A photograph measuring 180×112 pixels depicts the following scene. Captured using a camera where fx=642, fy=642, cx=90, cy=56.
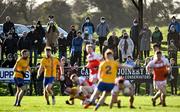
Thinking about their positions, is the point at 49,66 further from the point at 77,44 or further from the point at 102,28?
the point at 102,28

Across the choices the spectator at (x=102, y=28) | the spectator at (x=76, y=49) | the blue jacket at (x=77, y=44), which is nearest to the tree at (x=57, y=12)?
the spectator at (x=102, y=28)

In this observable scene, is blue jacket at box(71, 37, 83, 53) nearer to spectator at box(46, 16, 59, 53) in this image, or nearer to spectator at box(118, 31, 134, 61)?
spectator at box(46, 16, 59, 53)

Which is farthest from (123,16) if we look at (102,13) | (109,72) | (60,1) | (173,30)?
(109,72)

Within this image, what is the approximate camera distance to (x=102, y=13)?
89250 mm

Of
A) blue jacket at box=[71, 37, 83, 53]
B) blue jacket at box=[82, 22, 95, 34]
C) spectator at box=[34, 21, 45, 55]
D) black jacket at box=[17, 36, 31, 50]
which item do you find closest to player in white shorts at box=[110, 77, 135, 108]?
blue jacket at box=[71, 37, 83, 53]

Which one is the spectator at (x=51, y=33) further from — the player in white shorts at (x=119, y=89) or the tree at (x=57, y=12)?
the tree at (x=57, y=12)

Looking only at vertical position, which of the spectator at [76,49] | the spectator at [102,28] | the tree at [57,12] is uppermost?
the tree at [57,12]

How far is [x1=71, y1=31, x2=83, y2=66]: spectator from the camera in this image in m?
36.2

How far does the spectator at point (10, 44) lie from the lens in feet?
117

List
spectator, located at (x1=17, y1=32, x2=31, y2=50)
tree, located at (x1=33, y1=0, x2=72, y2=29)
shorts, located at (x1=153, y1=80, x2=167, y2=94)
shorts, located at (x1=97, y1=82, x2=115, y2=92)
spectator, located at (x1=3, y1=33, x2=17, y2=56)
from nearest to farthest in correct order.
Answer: shorts, located at (x1=97, y1=82, x2=115, y2=92), shorts, located at (x1=153, y1=80, x2=167, y2=94), spectator, located at (x1=3, y1=33, x2=17, y2=56), spectator, located at (x1=17, y1=32, x2=31, y2=50), tree, located at (x1=33, y1=0, x2=72, y2=29)

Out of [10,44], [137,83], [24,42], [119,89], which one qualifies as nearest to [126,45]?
[137,83]

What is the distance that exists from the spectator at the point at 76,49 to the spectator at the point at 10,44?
3299 mm

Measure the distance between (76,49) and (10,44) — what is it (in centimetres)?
375

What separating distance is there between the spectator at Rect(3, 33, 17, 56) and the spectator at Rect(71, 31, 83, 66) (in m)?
3.30
